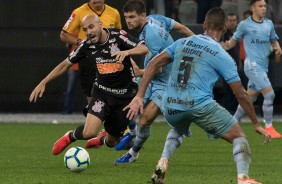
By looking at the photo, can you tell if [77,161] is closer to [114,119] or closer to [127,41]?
[114,119]

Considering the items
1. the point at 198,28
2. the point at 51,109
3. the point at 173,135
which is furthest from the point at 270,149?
the point at 51,109

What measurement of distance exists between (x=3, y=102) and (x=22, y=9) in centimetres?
222

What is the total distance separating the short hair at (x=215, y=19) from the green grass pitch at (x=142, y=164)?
186cm

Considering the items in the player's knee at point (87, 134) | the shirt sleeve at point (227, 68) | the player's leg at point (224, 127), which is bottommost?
the player's knee at point (87, 134)

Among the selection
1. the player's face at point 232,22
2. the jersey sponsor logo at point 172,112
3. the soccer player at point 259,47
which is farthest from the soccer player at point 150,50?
the player's face at point 232,22

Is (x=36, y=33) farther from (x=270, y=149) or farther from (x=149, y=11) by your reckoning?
(x=270, y=149)

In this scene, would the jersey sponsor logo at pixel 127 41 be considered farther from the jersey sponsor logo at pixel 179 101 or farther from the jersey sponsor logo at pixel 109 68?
the jersey sponsor logo at pixel 179 101

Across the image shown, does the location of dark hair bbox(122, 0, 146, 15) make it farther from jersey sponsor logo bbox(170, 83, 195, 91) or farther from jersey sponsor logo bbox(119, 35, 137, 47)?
jersey sponsor logo bbox(170, 83, 195, 91)

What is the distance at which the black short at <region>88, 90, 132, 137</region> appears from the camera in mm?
13344

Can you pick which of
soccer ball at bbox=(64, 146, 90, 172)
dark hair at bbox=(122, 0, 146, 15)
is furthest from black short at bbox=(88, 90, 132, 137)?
dark hair at bbox=(122, 0, 146, 15)

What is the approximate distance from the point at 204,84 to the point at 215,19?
0.69 metres

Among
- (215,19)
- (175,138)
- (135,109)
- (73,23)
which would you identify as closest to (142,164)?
(175,138)

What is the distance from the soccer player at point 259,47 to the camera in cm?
1844

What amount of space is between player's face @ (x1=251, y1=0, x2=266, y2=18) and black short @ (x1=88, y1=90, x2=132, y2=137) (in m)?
5.37
